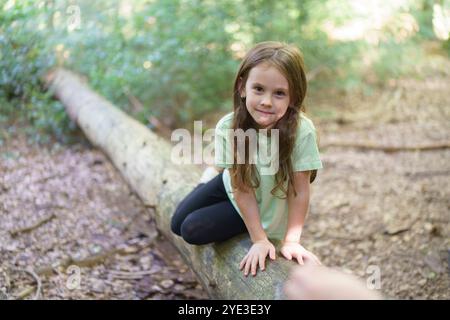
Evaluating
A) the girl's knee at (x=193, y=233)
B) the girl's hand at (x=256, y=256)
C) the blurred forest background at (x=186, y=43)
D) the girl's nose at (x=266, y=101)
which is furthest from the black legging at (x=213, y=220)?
the blurred forest background at (x=186, y=43)

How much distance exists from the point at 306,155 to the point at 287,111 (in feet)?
0.71

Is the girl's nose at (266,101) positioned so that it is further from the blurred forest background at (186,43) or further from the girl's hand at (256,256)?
the blurred forest background at (186,43)

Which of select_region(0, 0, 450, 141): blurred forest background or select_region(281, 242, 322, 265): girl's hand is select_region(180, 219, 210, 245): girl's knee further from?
select_region(0, 0, 450, 141): blurred forest background

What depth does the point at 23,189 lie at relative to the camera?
357 cm

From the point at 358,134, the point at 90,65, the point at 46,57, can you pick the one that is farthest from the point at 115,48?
the point at 358,134

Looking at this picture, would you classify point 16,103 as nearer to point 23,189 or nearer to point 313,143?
point 23,189

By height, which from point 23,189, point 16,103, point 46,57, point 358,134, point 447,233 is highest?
point 46,57

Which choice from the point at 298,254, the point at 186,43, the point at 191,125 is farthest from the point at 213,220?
the point at 191,125

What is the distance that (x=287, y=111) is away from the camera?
1.96 metres

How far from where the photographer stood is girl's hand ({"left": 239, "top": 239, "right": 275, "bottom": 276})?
6.20ft

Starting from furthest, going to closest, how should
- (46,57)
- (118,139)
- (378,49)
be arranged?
(378,49) < (46,57) < (118,139)

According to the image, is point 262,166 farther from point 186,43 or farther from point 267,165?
point 186,43

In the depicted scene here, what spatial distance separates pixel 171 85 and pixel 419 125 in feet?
10.4

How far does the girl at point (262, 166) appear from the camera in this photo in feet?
6.05
